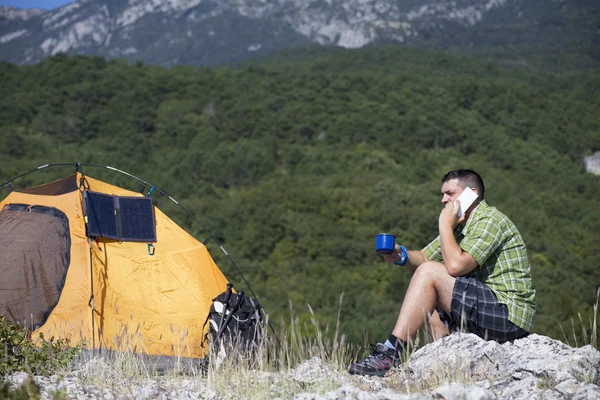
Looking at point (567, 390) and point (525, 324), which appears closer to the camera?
point (567, 390)

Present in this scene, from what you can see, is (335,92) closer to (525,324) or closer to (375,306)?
(375,306)

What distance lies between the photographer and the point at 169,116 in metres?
90.1

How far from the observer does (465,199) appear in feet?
16.5

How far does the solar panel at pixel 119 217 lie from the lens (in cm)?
660

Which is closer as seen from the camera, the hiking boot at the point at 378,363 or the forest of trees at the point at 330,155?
the hiking boot at the point at 378,363

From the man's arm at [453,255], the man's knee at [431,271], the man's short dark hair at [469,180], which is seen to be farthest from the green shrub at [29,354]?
the man's short dark hair at [469,180]

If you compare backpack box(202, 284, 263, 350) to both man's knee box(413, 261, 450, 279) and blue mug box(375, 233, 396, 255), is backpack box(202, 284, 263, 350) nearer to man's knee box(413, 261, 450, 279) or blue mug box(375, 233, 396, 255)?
blue mug box(375, 233, 396, 255)

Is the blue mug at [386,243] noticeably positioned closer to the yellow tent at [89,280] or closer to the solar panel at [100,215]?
the yellow tent at [89,280]

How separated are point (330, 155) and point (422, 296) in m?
72.2

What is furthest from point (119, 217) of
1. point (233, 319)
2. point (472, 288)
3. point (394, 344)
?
point (472, 288)

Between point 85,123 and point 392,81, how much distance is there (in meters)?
37.7

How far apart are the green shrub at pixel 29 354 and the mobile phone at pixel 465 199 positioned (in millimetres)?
2518

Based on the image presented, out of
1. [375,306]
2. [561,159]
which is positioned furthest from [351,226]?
[561,159]

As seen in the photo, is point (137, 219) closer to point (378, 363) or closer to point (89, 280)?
point (89, 280)
